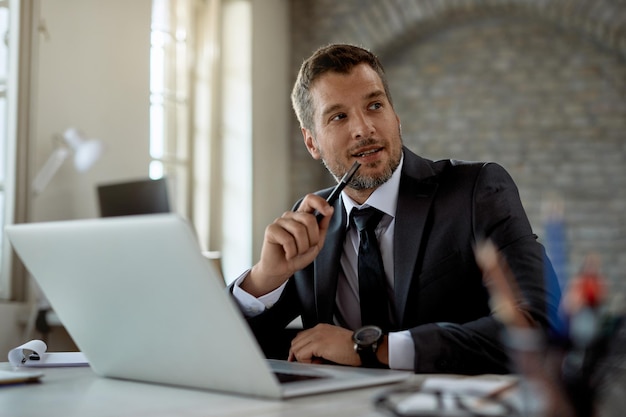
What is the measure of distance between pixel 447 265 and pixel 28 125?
85.6 inches

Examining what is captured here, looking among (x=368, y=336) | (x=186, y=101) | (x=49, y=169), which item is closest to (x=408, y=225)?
(x=368, y=336)

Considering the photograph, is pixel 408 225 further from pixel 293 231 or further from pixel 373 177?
pixel 293 231

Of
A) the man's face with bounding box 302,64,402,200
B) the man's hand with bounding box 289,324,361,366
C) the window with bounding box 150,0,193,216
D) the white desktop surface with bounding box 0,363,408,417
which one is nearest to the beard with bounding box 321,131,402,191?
the man's face with bounding box 302,64,402,200

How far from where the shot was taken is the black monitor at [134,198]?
8.82 ft

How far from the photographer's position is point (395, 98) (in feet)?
18.5

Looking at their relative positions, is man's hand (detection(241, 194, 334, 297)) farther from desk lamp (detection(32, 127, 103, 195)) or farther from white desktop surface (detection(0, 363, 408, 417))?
desk lamp (detection(32, 127, 103, 195))

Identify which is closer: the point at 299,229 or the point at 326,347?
the point at 326,347

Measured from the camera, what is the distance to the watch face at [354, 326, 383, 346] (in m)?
1.37

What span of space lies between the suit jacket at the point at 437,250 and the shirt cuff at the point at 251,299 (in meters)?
0.02

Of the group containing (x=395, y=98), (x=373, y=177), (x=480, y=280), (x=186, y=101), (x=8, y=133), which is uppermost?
(x=395, y=98)

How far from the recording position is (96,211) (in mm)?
3619

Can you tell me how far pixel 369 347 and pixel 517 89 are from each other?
14.2 ft

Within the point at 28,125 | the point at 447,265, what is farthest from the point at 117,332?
the point at 28,125

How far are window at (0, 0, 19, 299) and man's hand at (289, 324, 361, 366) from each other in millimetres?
2150
